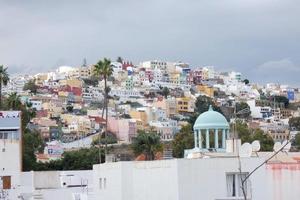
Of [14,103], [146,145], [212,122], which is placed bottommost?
[146,145]

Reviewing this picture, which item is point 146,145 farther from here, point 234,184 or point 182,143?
point 234,184

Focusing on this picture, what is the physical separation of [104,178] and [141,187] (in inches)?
141

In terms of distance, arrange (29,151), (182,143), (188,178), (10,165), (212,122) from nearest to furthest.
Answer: (188,178), (212,122), (10,165), (29,151), (182,143)

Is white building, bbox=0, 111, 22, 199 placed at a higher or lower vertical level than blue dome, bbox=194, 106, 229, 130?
lower

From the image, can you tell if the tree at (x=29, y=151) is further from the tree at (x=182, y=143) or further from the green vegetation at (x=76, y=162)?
the tree at (x=182, y=143)

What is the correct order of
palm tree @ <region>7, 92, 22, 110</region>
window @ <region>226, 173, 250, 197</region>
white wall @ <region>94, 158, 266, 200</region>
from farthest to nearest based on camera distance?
1. palm tree @ <region>7, 92, 22, 110</region>
2. window @ <region>226, 173, 250, 197</region>
3. white wall @ <region>94, 158, 266, 200</region>

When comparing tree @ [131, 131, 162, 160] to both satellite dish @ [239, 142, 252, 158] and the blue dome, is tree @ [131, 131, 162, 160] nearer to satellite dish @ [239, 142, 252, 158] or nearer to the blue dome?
the blue dome

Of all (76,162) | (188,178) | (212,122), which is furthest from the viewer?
(76,162)

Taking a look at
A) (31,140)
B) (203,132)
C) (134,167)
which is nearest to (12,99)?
(31,140)

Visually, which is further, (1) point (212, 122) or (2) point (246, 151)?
(1) point (212, 122)

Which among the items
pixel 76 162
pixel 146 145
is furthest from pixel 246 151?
pixel 146 145

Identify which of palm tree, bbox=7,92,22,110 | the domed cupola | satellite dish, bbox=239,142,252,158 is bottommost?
satellite dish, bbox=239,142,252,158

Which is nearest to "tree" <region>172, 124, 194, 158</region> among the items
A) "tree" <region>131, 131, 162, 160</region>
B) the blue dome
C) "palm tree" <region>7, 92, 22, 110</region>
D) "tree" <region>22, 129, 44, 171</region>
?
"tree" <region>131, 131, 162, 160</region>

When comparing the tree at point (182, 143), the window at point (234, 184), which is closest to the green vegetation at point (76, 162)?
the tree at point (182, 143)
